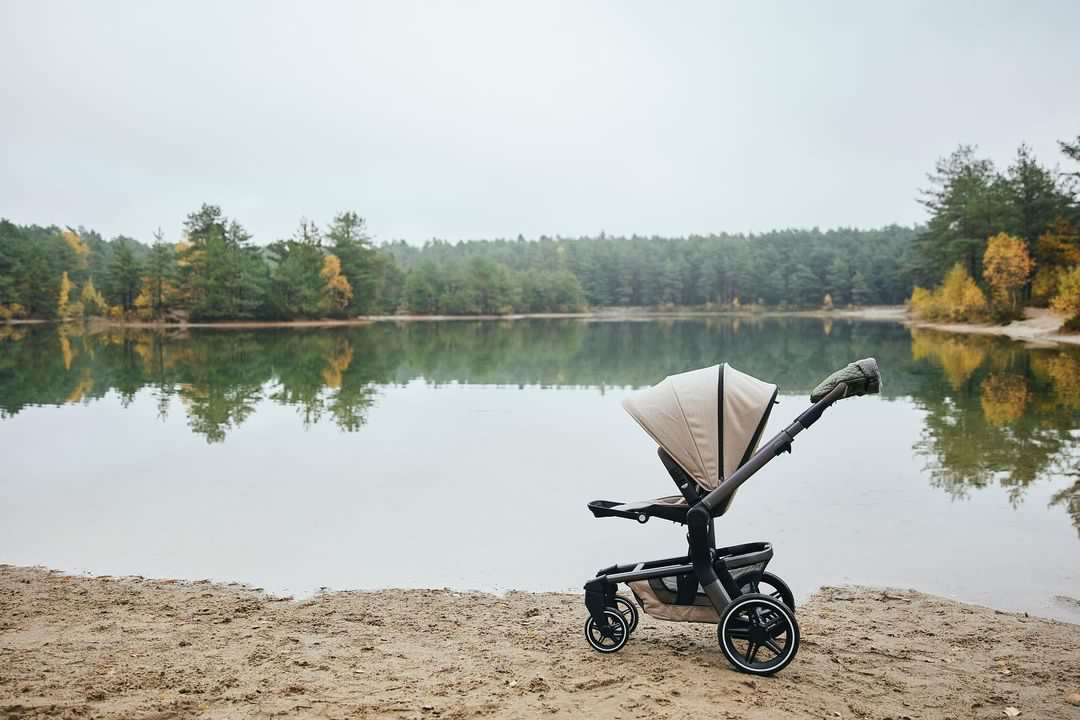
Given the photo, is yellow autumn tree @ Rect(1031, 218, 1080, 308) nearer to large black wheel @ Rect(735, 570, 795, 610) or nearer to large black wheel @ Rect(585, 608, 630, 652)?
large black wheel @ Rect(735, 570, 795, 610)

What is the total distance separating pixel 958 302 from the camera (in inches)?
2343

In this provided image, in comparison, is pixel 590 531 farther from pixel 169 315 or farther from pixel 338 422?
pixel 169 315

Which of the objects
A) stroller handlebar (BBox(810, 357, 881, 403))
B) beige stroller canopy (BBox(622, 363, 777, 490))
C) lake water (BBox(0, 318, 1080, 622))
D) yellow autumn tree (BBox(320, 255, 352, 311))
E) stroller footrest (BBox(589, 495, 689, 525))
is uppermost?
yellow autumn tree (BBox(320, 255, 352, 311))

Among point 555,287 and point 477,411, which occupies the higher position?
point 555,287

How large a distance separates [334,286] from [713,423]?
7767 centimetres

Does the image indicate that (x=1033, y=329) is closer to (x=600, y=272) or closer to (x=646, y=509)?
(x=646, y=509)

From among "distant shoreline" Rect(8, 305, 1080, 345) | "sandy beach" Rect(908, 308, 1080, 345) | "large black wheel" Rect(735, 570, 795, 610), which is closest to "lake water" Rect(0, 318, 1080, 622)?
"large black wheel" Rect(735, 570, 795, 610)

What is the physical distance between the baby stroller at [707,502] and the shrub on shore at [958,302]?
59.2 m

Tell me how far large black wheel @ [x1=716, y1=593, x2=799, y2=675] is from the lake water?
249cm

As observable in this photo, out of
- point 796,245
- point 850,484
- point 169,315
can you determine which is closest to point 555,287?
point 796,245

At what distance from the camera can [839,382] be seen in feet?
15.6

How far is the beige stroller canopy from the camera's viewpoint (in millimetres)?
4816

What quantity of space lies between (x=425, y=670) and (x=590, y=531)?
14.1ft

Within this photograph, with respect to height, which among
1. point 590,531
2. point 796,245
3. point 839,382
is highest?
point 796,245
